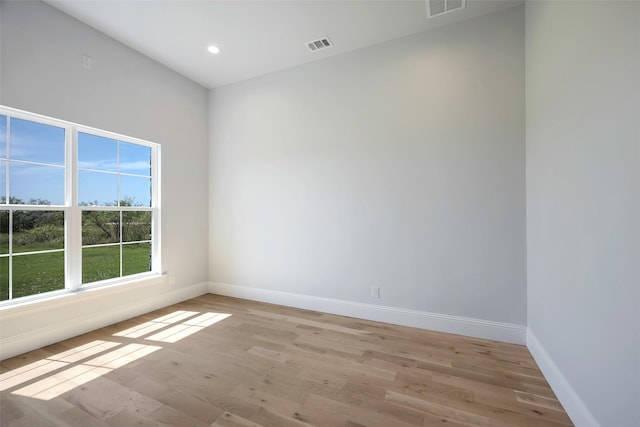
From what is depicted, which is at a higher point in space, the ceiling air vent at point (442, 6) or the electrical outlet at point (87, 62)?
the ceiling air vent at point (442, 6)

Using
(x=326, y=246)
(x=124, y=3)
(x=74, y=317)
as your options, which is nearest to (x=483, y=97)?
(x=326, y=246)

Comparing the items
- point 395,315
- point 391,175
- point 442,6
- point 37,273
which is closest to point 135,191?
point 37,273

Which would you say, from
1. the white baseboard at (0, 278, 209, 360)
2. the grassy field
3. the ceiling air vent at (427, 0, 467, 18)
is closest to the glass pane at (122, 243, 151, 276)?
the grassy field

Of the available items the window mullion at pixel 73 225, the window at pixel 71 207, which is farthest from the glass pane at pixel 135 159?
the window mullion at pixel 73 225

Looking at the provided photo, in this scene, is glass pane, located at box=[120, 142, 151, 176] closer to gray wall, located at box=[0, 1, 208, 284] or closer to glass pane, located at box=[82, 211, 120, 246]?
gray wall, located at box=[0, 1, 208, 284]

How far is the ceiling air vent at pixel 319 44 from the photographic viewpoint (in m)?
2.94

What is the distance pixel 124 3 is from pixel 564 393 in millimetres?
4715

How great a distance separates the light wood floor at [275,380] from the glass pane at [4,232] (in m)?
0.95

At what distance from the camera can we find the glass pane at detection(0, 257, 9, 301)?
2.21 meters

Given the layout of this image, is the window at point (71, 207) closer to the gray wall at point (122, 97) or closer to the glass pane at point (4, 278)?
the glass pane at point (4, 278)

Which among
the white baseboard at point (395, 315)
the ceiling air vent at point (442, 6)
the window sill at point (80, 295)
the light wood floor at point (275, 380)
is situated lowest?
the light wood floor at point (275, 380)

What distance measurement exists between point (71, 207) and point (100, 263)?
69 centimetres

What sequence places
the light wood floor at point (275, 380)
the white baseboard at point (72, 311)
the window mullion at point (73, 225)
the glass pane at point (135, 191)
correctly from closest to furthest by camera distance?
the light wood floor at point (275, 380), the white baseboard at point (72, 311), the window mullion at point (73, 225), the glass pane at point (135, 191)

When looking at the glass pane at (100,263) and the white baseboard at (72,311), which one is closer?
the white baseboard at (72,311)
